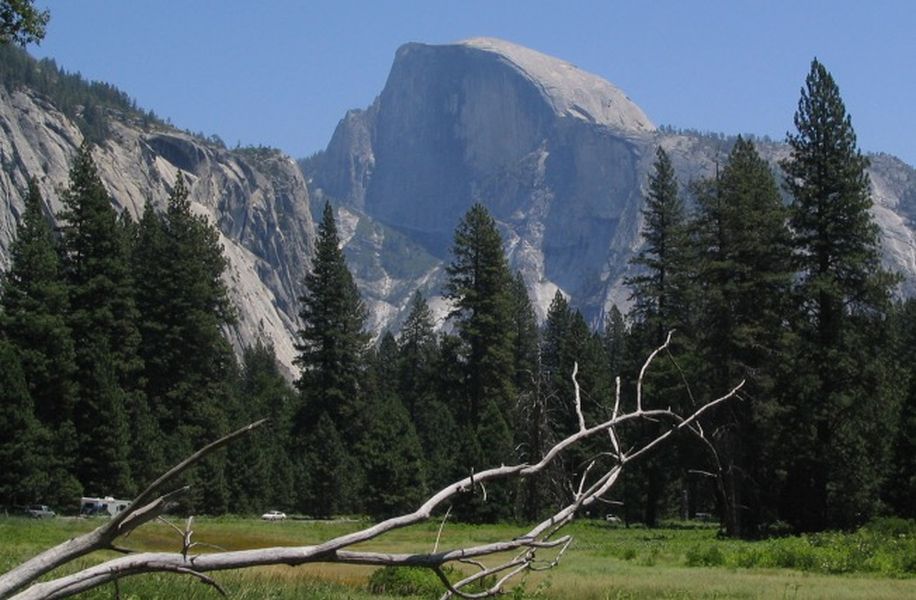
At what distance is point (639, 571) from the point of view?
843 inches

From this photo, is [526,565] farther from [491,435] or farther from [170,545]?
[491,435]

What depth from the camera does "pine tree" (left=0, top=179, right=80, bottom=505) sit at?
42219 mm

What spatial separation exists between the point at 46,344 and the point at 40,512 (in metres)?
9.67

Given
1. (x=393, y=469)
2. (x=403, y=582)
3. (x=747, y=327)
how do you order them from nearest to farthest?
(x=403, y=582), (x=747, y=327), (x=393, y=469)

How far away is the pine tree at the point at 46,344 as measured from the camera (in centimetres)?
4222

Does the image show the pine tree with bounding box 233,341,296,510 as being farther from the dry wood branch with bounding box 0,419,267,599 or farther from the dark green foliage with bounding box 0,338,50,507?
the dry wood branch with bounding box 0,419,267,599

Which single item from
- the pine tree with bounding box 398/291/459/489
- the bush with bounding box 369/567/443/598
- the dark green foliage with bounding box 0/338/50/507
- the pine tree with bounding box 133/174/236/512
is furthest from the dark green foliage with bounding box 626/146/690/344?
the bush with bounding box 369/567/443/598

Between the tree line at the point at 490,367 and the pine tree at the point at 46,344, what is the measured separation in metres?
0.09

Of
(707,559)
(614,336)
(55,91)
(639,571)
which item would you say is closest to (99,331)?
(707,559)

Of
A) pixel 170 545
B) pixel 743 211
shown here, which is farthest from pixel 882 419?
pixel 170 545

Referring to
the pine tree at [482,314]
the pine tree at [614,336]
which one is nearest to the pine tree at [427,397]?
the pine tree at [482,314]

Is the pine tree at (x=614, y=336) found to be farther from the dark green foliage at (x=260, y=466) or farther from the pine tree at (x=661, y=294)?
the pine tree at (x=661, y=294)

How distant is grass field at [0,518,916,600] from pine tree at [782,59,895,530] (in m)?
6.26

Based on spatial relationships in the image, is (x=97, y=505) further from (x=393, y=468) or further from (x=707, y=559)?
(x=707, y=559)
